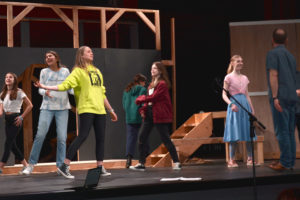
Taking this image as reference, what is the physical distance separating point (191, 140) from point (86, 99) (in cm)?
316

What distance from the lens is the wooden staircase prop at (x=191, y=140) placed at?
8836 mm

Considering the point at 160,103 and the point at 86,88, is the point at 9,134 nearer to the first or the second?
the point at 86,88

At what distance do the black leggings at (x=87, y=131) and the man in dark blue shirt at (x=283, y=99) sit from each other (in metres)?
2.18

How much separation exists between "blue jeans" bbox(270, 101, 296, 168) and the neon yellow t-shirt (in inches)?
87.1

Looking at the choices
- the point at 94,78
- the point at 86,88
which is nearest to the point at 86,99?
the point at 86,88

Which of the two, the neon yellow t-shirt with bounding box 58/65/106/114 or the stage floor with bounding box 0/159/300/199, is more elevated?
the neon yellow t-shirt with bounding box 58/65/106/114

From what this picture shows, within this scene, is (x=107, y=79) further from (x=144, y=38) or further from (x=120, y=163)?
(x=144, y=38)

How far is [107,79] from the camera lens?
31.4ft

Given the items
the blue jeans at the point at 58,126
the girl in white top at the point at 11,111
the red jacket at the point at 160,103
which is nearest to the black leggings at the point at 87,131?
the blue jeans at the point at 58,126

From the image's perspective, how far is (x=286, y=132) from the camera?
6.11m

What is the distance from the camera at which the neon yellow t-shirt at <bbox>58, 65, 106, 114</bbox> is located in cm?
619

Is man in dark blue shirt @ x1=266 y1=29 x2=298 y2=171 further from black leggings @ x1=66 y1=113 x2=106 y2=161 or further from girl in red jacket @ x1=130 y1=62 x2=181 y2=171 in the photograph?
black leggings @ x1=66 y1=113 x2=106 y2=161

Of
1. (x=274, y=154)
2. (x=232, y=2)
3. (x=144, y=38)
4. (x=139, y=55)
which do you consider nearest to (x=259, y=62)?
(x=274, y=154)

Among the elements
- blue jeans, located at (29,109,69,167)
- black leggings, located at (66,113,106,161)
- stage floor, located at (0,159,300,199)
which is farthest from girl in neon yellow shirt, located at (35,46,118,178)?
blue jeans, located at (29,109,69,167)
